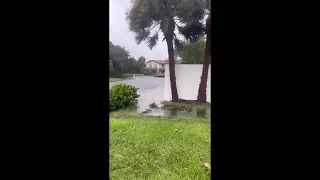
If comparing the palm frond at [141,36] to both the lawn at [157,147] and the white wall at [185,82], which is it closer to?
the white wall at [185,82]

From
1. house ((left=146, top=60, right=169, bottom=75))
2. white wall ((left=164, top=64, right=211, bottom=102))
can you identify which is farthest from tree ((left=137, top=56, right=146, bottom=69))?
white wall ((left=164, top=64, right=211, bottom=102))

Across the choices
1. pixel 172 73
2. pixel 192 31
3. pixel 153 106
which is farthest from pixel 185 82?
pixel 192 31

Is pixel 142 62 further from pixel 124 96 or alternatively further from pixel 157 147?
pixel 157 147

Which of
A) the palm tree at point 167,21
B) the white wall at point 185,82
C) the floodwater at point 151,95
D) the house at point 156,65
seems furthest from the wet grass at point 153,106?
the house at point 156,65
